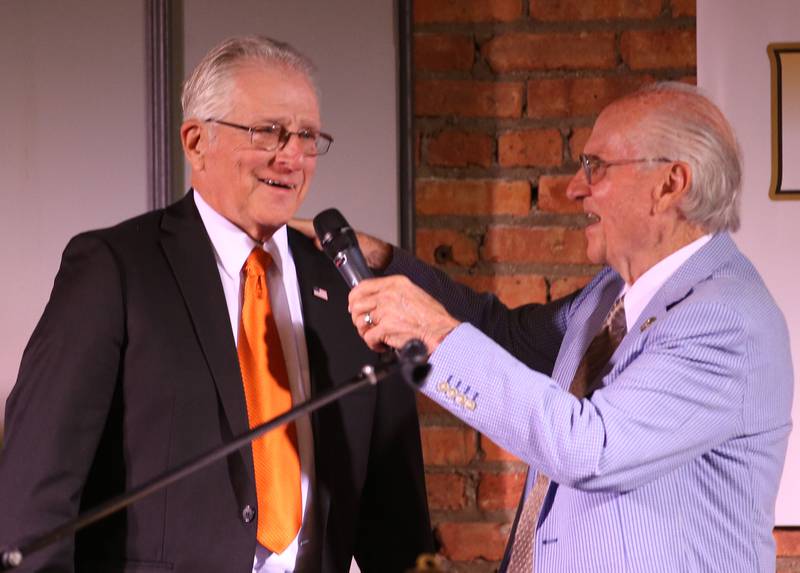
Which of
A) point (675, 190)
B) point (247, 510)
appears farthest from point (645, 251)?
point (247, 510)

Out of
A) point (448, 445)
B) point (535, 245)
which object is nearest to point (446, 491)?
Answer: point (448, 445)

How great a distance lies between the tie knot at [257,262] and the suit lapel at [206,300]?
0.19 ft

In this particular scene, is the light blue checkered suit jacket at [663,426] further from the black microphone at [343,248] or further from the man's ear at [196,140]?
the man's ear at [196,140]

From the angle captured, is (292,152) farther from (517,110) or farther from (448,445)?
(448,445)

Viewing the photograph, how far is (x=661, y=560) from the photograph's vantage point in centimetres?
162

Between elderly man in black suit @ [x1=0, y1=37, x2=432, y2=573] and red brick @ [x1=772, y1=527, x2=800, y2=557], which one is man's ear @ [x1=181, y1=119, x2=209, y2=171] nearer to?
elderly man in black suit @ [x1=0, y1=37, x2=432, y2=573]

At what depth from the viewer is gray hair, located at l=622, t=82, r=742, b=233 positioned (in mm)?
1766

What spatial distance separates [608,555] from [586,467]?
165 mm

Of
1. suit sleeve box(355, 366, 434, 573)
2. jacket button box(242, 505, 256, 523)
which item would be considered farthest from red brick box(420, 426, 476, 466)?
jacket button box(242, 505, 256, 523)

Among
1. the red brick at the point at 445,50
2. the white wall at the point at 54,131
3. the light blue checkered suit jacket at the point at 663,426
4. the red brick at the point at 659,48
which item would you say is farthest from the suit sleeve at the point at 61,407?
the red brick at the point at 659,48

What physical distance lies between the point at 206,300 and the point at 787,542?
4.71 ft

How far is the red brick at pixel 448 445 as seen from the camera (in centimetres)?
257

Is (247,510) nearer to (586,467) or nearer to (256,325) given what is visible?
(256,325)

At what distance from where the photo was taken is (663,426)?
1.58 metres
